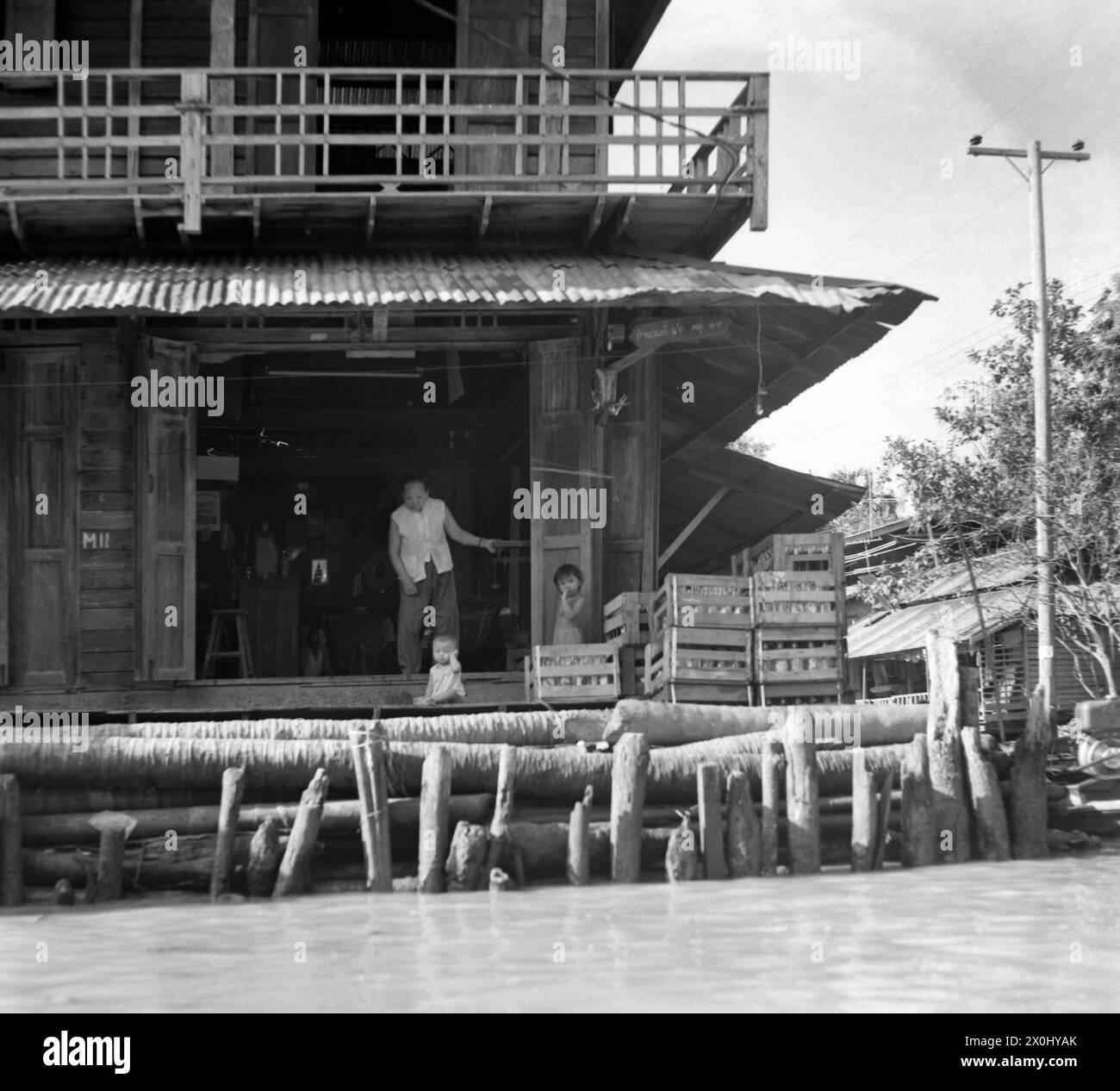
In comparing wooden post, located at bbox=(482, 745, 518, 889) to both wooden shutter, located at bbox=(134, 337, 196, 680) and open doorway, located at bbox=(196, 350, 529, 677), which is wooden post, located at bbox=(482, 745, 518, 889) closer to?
wooden shutter, located at bbox=(134, 337, 196, 680)

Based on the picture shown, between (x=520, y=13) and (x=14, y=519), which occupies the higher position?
(x=520, y=13)

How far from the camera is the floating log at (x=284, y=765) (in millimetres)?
11782

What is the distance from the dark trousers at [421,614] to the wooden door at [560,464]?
88 centimetres

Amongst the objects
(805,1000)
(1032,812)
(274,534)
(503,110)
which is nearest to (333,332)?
(503,110)

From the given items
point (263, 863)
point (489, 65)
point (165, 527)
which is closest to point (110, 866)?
point (263, 863)

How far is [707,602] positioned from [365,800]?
397 cm

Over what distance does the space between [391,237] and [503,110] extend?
5.92 ft

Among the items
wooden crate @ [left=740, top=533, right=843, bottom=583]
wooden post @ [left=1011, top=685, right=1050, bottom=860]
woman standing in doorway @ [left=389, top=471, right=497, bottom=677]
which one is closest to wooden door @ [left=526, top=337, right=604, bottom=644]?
woman standing in doorway @ [left=389, top=471, right=497, bottom=677]

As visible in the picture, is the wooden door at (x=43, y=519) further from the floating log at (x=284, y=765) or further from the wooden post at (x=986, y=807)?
the wooden post at (x=986, y=807)

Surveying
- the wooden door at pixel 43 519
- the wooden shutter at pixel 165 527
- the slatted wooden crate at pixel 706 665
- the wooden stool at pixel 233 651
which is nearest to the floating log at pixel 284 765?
the slatted wooden crate at pixel 706 665

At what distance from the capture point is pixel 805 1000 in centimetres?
Result: 838

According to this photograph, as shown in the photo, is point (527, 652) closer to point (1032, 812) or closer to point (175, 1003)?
point (1032, 812)

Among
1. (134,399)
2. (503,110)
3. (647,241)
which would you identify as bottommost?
(134,399)

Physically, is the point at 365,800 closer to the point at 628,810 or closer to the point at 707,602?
the point at 628,810
